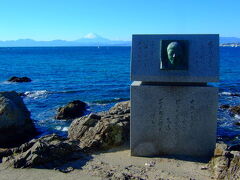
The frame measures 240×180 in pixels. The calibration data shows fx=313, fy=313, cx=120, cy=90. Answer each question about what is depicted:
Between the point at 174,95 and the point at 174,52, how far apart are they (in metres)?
0.95

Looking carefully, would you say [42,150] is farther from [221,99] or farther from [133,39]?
[221,99]

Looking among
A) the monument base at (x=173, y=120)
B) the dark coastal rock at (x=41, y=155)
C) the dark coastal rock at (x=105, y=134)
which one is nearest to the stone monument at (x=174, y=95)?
the monument base at (x=173, y=120)

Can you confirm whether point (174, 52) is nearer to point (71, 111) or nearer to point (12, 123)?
point (12, 123)

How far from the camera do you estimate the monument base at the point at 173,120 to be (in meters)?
6.68

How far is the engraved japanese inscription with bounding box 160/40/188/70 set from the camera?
6.41 meters

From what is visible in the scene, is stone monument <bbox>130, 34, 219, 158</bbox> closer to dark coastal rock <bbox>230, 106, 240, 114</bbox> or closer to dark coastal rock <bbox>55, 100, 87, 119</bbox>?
dark coastal rock <bbox>55, 100, 87, 119</bbox>

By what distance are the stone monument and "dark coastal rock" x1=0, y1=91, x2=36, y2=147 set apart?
764 cm

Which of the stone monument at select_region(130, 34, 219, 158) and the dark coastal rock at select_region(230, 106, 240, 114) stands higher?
the stone monument at select_region(130, 34, 219, 158)

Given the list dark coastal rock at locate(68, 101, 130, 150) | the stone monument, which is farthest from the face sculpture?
dark coastal rock at locate(68, 101, 130, 150)

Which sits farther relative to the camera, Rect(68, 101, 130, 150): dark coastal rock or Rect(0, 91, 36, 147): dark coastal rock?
Rect(0, 91, 36, 147): dark coastal rock

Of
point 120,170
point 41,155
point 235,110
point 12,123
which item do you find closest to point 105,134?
point 120,170

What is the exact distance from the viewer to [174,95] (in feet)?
22.2

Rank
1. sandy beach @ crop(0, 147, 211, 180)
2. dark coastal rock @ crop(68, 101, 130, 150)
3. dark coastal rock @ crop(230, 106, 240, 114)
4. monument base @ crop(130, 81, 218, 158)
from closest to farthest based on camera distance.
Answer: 1. sandy beach @ crop(0, 147, 211, 180)
2. monument base @ crop(130, 81, 218, 158)
3. dark coastal rock @ crop(68, 101, 130, 150)
4. dark coastal rock @ crop(230, 106, 240, 114)

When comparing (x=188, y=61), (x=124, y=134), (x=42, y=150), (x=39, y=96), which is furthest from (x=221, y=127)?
(x=39, y=96)
